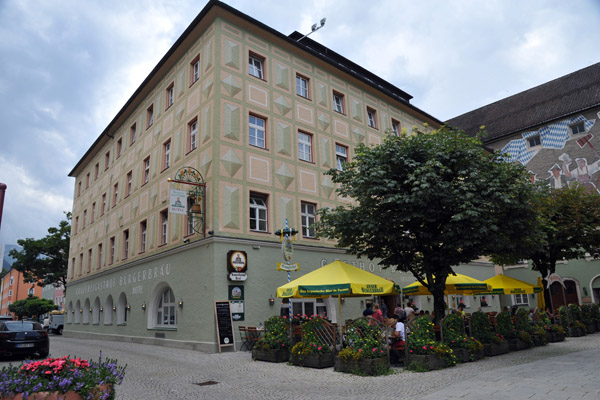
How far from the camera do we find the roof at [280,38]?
1948cm

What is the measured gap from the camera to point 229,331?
15.9 meters

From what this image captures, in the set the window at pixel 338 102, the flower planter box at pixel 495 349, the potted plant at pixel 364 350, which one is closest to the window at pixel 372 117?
the window at pixel 338 102

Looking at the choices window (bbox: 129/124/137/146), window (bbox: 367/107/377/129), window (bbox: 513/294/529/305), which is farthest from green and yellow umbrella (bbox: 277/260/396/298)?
window (bbox: 513/294/529/305)

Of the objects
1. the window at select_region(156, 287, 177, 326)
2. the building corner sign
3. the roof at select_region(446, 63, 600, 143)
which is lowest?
the window at select_region(156, 287, 177, 326)

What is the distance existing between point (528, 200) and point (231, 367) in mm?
10055

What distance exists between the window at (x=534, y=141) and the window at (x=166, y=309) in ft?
106

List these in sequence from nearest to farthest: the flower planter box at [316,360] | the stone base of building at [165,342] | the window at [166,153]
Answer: the flower planter box at [316,360]
the stone base of building at [165,342]
the window at [166,153]

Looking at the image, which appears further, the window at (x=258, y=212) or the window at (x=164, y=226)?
the window at (x=164, y=226)

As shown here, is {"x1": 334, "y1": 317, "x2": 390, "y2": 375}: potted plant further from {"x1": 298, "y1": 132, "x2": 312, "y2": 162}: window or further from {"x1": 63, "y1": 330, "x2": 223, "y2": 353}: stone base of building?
{"x1": 298, "y1": 132, "x2": 312, "y2": 162}: window

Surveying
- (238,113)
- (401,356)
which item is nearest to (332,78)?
(238,113)

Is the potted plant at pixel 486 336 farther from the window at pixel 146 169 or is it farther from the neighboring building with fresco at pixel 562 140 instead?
the neighboring building with fresco at pixel 562 140

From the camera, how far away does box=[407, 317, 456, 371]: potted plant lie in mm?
10648

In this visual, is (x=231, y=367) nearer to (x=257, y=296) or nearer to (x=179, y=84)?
(x=257, y=296)

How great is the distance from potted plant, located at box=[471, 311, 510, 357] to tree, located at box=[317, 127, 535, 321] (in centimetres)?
153
